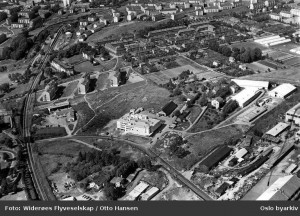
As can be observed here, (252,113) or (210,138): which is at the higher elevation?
(252,113)

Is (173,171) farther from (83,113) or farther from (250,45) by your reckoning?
(250,45)

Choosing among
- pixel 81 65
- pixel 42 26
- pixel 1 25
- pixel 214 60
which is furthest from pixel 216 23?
pixel 1 25

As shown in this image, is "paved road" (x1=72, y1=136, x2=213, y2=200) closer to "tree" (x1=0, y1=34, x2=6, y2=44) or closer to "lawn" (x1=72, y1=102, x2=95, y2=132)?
"lawn" (x1=72, y1=102, x2=95, y2=132)

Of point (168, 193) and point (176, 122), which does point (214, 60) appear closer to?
point (176, 122)

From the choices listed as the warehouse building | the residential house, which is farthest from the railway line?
the residential house

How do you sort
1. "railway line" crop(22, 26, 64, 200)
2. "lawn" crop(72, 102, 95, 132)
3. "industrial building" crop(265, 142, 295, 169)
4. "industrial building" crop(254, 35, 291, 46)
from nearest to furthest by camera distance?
1. "railway line" crop(22, 26, 64, 200)
2. "industrial building" crop(265, 142, 295, 169)
3. "lawn" crop(72, 102, 95, 132)
4. "industrial building" crop(254, 35, 291, 46)

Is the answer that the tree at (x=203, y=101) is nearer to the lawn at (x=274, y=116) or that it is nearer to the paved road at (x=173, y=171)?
the lawn at (x=274, y=116)

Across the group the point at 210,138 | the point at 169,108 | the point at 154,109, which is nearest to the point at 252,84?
the point at 169,108
